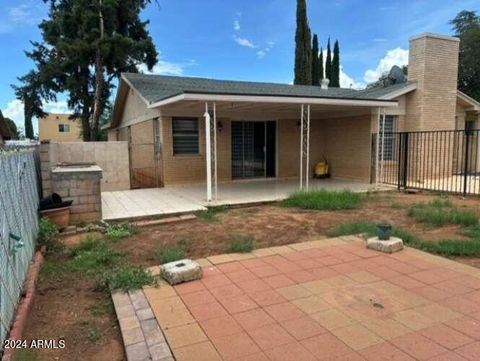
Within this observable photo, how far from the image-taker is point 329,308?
11.0 ft

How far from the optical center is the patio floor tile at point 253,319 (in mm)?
3078

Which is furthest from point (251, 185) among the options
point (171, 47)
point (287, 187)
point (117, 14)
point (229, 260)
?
point (171, 47)

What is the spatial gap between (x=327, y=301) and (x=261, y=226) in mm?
3066

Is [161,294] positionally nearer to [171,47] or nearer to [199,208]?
[199,208]

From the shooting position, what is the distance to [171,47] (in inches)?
Answer: 981

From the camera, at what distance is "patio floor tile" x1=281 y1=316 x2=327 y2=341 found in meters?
2.92

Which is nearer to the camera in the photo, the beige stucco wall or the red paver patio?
the red paver patio

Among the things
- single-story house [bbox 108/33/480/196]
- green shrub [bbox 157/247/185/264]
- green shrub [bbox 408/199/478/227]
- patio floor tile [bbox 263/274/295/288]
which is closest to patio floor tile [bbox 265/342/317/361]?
patio floor tile [bbox 263/274/295/288]

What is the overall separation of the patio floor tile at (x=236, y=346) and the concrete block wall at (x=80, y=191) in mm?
4801

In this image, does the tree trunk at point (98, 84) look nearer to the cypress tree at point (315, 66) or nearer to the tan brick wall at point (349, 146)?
the tan brick wall at point (349, 146)

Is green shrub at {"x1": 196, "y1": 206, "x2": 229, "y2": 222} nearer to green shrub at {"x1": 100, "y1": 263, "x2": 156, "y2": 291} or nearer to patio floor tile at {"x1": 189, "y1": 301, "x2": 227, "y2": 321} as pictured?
green shrub at {"x1": 100, "y1": 263, "x2": 156, "y2": 291}

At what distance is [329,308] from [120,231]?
400cm

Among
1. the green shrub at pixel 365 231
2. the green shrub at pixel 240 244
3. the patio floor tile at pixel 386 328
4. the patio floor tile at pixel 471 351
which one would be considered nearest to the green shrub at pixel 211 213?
the green shrub at pixel 240 244

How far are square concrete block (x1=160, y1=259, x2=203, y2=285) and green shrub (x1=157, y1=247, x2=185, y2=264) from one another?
1.53 feet
